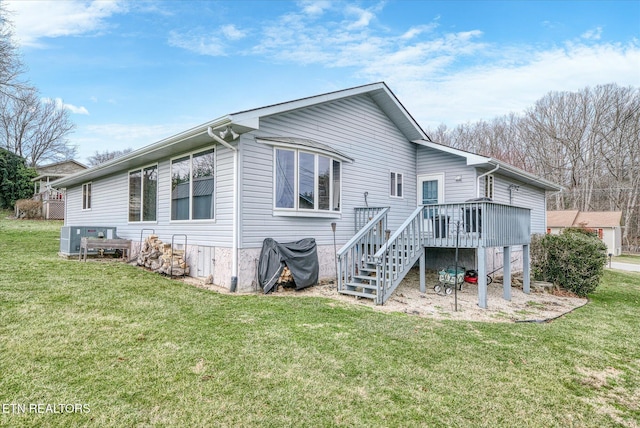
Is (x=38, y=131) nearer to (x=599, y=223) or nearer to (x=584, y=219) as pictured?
(x=584, y=219)

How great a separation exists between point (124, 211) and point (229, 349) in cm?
921

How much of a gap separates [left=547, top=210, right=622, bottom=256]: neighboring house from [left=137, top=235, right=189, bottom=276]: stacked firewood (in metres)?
27.0

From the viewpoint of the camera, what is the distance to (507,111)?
112 ft

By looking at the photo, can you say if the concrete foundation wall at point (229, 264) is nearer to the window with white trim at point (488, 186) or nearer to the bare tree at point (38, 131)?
the window with white trim at point (488, 186)

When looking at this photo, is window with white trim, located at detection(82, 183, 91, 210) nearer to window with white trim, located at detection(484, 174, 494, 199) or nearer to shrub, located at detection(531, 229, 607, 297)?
window with white trim, located at detection(484, 174, 494, 199)

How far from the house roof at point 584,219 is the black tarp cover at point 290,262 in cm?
2658

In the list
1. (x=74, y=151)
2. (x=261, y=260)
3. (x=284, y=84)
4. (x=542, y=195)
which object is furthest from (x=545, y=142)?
(x=74, y=151)

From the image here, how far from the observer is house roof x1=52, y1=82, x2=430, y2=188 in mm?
6695

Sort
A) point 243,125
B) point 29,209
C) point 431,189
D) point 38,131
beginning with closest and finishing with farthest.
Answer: point 243,125 → point 431,189 → point 29,209 → point 38,131

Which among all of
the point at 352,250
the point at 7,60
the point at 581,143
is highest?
the point at 581,143

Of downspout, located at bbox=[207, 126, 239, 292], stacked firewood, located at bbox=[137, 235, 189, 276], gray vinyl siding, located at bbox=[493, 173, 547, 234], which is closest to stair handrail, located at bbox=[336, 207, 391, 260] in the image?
downspout, located at bbox=[207, 126, 239, 292]

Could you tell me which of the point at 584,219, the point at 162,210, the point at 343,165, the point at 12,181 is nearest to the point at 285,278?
the point at 343,165

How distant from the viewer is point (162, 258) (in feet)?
27.7

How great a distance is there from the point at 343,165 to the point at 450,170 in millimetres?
3832
